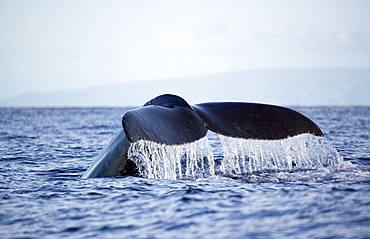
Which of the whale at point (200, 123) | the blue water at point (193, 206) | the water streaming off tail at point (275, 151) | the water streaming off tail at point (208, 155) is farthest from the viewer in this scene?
the water streaming off tail at point (275, 151)

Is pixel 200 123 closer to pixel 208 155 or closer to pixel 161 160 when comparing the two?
pixel 161 160

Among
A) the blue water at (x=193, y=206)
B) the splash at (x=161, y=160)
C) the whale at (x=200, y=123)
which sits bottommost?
the blue water at (x=193, y=206)

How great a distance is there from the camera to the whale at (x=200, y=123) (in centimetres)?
475

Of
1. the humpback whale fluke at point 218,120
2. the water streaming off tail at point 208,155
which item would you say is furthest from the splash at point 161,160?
the humpback whale fluke at point 218,120

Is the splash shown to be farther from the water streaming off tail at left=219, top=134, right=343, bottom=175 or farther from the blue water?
the water streaming off tail at left=219, top=134, right=343, bottom=175

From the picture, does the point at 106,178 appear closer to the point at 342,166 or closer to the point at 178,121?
the point at 178,121

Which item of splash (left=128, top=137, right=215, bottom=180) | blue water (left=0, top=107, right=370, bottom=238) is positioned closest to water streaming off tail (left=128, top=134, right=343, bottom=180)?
splash (left=128, top=137, right=215, bottom=180)

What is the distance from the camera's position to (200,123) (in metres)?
5.13

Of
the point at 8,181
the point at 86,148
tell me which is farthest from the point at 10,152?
the point at 8,181

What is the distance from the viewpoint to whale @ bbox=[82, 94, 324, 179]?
4754mm

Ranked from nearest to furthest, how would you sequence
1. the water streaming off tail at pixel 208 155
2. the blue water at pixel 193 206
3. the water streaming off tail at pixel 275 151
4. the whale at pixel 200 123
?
the blue water at pixel 193 206
the whale at pixel 200 123
the water streaming off tail at pixel 208 155
the water streaming off tail at pixel 275 151

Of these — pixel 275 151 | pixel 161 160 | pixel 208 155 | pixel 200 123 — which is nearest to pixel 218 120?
pixel 200 123

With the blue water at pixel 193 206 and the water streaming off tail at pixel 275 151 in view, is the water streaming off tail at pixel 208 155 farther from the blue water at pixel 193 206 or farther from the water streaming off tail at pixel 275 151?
the blue water at pixel 193 206

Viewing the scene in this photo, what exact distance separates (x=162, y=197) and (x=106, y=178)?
1131mm
